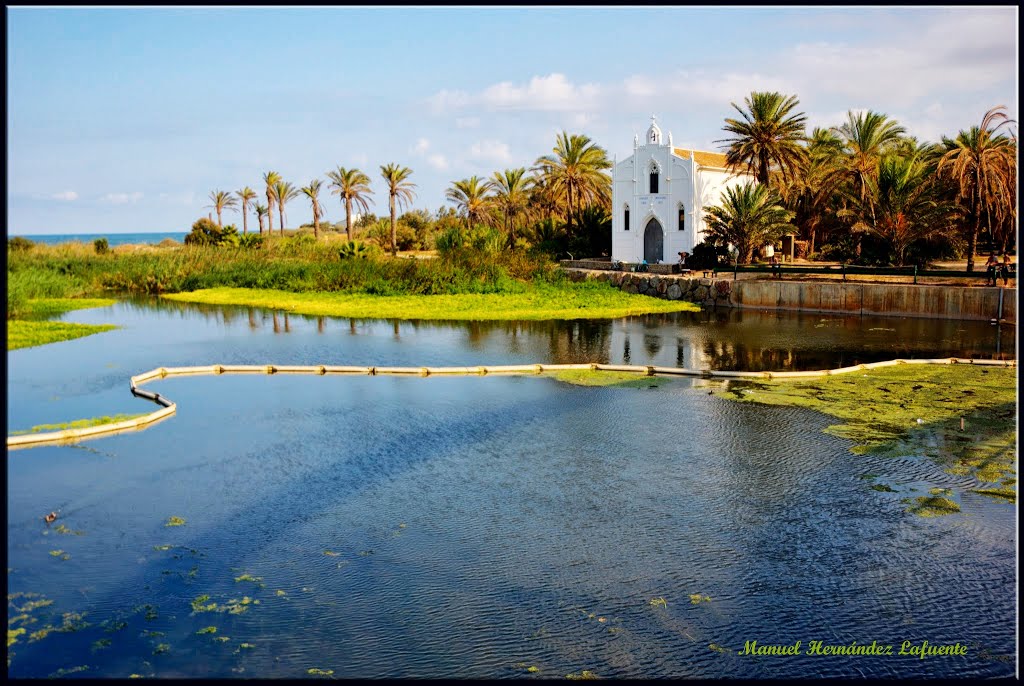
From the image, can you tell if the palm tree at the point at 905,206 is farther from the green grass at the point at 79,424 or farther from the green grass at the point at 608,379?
the green grass at the point at 79,424

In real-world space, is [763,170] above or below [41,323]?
above

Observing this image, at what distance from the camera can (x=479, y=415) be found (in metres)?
18.4

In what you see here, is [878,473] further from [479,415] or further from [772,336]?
[772,336]

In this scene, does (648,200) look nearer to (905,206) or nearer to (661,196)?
(661,196)

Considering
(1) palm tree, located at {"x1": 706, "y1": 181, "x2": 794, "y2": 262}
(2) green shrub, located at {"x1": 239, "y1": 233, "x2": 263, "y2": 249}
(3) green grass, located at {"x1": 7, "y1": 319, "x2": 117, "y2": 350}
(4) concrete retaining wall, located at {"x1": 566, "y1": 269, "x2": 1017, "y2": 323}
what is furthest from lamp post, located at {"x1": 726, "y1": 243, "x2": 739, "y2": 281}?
(2) green shrub, located at {"x1": 239, "y1": 233, "x2": 263, "y2": 249}

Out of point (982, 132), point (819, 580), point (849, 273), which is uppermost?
point (982, 132)

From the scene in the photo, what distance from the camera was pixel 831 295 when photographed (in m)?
37.8

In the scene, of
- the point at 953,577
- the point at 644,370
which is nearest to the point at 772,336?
the point at 644,370

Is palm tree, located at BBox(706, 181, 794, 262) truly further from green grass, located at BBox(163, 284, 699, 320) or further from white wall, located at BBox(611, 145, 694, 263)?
green grass, located at BBox(163, 284, 699, 320)

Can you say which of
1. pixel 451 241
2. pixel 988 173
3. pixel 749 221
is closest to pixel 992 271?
pixel 988 173

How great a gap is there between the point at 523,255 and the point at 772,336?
65.1ft

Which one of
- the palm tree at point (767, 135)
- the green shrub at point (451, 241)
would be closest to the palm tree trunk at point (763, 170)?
the palm tree at point (767, 135)

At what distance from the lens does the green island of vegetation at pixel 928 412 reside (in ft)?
46.0

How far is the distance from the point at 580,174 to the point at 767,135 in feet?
49.2
